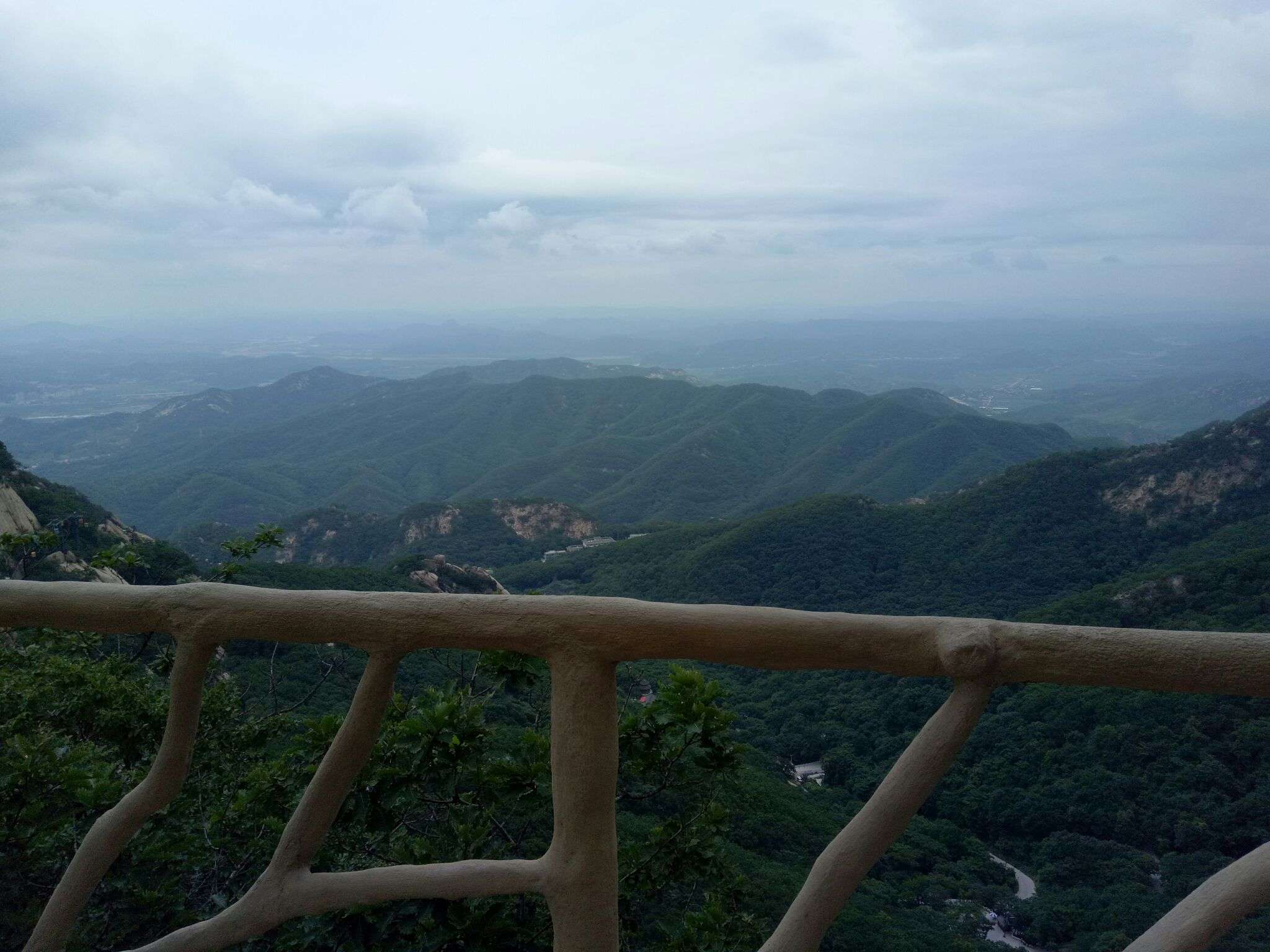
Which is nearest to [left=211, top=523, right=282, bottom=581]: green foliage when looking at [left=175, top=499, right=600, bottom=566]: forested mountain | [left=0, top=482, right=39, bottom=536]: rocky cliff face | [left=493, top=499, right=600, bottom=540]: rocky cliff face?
[left=0, top=482, right=39, bottom=536]: rocky cliff face

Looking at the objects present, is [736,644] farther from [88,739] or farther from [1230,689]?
[88,739]

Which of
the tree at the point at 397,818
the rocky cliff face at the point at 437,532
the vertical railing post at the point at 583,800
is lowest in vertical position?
the rocky cliff face at the point at 437,532

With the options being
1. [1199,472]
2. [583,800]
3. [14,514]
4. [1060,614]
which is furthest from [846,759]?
[1199,472]

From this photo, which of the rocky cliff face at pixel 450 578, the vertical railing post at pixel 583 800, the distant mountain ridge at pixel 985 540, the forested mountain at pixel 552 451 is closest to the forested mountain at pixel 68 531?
the rocky cliff face at pixel 450 578

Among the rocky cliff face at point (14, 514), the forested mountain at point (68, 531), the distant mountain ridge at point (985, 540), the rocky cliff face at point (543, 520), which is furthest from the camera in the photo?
the rocky cliff face at point (543, 520)

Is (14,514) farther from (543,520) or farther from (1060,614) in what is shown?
(543,520)

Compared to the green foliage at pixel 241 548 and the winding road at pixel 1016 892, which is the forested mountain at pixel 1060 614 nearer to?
the winding road at pixel 1016 892

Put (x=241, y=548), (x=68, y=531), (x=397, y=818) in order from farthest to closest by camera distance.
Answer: (x=68, y=531), (x=241, y=548), (x=397, y=818)
